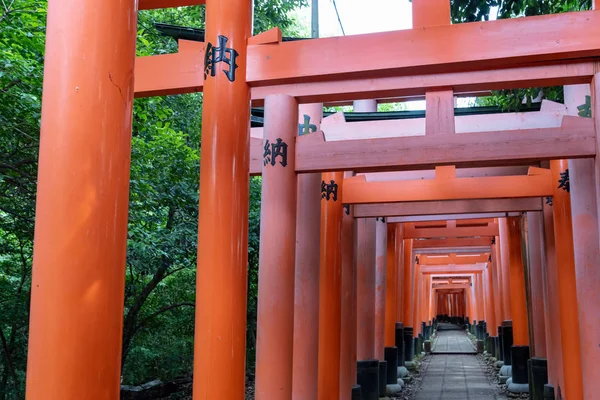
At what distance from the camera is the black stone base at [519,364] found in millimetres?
14156

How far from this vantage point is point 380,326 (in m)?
13.9

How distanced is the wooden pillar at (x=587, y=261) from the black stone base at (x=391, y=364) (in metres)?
7.83

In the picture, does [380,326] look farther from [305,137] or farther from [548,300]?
[305,137]

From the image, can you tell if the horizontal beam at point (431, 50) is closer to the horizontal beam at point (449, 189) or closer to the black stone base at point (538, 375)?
the horizontal beam at point (449, 189)

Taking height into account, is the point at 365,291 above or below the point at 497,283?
below

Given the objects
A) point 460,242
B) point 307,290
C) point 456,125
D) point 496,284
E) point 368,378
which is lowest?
point 368,378

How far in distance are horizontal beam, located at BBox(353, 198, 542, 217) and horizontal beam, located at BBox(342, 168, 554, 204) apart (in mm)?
1052

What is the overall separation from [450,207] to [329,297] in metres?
3.01

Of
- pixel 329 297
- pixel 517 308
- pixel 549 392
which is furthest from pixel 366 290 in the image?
pixel 517 308

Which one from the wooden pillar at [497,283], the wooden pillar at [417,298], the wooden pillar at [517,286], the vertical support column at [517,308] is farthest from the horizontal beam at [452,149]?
the wooden pillar at [417,298]

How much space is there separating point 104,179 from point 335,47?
355cm

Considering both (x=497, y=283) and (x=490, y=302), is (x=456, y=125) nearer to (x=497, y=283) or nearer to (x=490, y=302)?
(x=497, y=283)

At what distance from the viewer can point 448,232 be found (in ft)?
57.5

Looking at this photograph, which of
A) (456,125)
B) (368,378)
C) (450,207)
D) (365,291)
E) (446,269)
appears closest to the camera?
(456,125)
